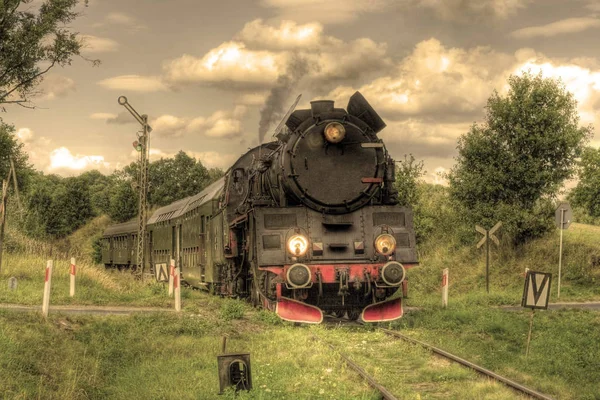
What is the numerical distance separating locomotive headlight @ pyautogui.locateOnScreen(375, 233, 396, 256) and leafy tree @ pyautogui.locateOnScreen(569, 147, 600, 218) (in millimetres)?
20826

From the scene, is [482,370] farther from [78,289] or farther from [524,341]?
[78,289]

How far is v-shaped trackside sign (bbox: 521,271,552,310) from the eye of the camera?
38.1 ft

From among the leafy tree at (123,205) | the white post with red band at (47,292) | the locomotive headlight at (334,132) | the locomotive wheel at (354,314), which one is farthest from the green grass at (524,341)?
the leafy tree at (123,205)

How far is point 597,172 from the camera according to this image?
31875 millimetres

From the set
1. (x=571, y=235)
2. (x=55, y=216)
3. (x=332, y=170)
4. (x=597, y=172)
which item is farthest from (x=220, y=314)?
(x=55, y=216)

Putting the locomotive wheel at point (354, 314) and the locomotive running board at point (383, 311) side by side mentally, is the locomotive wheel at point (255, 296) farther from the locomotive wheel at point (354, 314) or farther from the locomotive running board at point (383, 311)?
the locomotive running board at point (383, 311)

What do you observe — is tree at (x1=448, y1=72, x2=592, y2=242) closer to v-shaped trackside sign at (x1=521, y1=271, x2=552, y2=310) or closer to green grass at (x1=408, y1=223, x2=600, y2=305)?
green grass at (x1=408, y1=223, x2=600, y2=305)

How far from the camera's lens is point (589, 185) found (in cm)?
3222

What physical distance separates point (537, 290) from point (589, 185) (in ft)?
74.1

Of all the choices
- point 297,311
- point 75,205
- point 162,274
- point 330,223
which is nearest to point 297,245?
point 330,223

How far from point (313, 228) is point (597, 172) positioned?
879 inches

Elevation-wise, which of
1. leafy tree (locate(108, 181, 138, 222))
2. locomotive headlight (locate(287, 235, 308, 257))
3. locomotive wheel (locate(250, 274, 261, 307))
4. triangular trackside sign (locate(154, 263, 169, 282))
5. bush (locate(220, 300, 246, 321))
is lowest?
bush (locate(220, 300, 246, 321))

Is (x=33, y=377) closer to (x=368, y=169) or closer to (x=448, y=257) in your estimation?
(x=368, y=169)

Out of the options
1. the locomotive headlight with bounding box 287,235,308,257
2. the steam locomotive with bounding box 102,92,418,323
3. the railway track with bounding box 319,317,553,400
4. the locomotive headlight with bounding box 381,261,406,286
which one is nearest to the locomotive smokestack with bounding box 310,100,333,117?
the steam locomotive with bounding box 102,92,418,323
